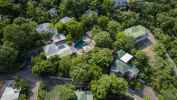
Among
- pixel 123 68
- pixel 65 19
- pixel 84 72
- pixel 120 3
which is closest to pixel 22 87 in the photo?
pixel 84 72

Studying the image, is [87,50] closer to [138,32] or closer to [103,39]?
[103,39]

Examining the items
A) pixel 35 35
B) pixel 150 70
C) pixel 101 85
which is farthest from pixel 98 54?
pixel 35 35

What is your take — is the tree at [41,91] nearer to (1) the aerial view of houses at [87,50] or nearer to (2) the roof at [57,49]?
(1) the aerial view of houses at [87,50]

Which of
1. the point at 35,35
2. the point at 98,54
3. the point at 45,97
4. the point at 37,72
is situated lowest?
the point at 45,97

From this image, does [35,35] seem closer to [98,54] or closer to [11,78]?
[11,78]

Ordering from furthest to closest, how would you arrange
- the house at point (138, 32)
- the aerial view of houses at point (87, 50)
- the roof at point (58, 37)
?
the house at point (138, 32) → the roof at point (58, 37) → the aerial view of houses at point (87, 50)

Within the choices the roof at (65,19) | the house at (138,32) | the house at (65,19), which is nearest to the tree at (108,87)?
the house at (138,32)
